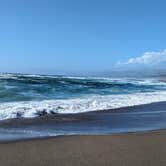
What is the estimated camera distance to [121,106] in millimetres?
13312

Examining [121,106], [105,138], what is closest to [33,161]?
[105,138]

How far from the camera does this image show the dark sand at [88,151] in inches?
209

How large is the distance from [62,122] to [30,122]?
0.87 m

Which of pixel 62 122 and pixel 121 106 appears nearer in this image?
pixel 62 122

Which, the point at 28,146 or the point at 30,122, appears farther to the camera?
the point at 30,122

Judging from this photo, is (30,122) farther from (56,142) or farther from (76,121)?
(56,142)

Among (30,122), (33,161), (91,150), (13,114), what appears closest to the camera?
(33,161)

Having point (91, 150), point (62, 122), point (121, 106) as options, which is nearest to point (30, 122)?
point (62, 122)

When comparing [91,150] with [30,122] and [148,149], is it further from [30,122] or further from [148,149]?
[30,122]

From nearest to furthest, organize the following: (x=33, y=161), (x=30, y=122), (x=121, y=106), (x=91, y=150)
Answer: (x=33, y=161) < (x=91, y=150) < (x=30, y=122) < (x=121, y=106)

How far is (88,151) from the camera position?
5926 mm

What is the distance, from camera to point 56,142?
659 centimetres

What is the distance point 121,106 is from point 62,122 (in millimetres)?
4363

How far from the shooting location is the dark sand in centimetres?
531
